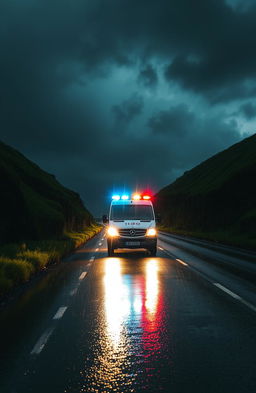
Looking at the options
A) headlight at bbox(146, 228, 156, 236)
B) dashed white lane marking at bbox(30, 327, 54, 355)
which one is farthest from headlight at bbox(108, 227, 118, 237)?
dashed white lane marking at bbox(30, 327, 54, 355)

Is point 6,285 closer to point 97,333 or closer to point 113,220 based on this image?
point 97,333

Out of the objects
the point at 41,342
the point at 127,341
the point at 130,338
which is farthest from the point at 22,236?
the point at 127,341

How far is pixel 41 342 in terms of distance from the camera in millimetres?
5695

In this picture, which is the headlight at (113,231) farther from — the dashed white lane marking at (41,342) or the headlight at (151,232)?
the dashed white lane marking at (41,342)

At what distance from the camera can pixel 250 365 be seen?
15.4 ft

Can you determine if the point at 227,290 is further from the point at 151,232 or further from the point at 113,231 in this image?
the point at 113,231

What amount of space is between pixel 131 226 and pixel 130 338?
1347 centimetres

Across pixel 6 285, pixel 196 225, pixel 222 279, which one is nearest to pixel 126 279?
pixel 222 279

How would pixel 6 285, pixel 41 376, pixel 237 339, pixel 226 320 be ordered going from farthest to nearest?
pixel 6 285, pixel 226 320, pixel 237 339, pixel 41 376

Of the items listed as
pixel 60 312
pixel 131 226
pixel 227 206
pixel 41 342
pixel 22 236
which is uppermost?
pixel 227 206

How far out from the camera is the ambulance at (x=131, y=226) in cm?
1928

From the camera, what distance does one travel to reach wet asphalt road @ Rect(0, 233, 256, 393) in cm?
428

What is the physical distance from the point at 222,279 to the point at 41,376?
26.7 feet

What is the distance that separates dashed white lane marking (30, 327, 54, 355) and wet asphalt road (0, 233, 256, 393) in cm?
1
